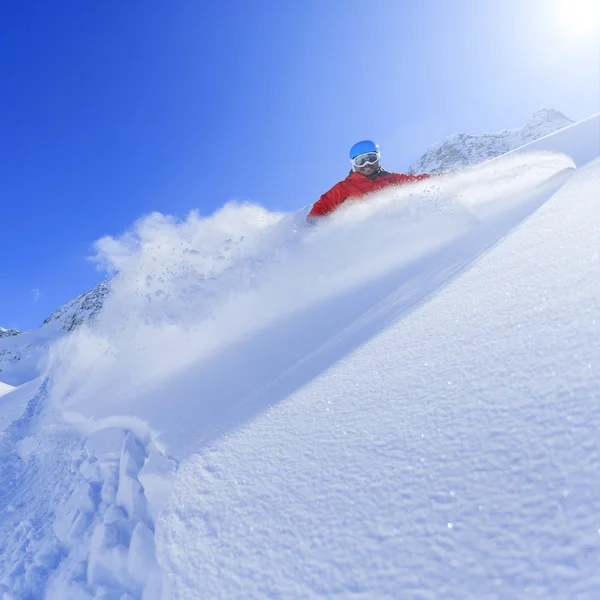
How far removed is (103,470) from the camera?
5.98 ft

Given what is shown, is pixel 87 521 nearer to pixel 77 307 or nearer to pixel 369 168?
pixel 369 168

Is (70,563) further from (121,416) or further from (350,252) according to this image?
(350,252)

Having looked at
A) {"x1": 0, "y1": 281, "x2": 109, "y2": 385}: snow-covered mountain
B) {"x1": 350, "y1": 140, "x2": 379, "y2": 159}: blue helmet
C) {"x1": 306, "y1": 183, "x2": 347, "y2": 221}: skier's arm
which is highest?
{"x1": 0, "y1": 281, "x2": 109, "y2": 385}: snow-covered mountain

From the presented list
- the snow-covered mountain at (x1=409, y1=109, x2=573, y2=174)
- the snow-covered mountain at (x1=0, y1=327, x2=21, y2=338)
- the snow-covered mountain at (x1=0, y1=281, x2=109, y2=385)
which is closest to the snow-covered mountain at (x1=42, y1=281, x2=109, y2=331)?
the snow-covered mountain at (x1=0, y1=281, x2=109, y2=385)

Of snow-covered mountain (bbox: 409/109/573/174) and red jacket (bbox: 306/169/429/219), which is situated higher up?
snow-covered mountain (bbox: 409/109/573/174)

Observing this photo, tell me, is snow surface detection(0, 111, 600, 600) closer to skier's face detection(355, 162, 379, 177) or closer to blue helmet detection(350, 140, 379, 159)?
skier's face detection(355, 162, 379, 177)

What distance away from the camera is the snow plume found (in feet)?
9.93

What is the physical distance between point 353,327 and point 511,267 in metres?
0.85

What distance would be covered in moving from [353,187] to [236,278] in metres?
2.74

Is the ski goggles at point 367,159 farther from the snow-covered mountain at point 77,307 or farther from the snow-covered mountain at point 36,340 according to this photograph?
the snow-covered mountain at point 77,307

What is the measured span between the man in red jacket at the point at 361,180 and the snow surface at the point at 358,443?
2175 mm

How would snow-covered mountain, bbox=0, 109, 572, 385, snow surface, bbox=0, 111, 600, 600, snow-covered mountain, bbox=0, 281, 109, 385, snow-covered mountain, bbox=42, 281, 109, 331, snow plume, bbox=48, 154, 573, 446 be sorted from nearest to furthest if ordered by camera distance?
snow surface, bbox=0, 111, 600, 600 < snow plume, bbox=48, 154, 573, 446 < snow-covered mountain, bbox=0, 281, 109, 385 < snow-covered mountain, bbox=42, 281, 109, 331 < snow-covered mountain, bbox=0, 109, 572, 385

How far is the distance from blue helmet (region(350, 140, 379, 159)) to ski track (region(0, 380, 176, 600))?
504cm

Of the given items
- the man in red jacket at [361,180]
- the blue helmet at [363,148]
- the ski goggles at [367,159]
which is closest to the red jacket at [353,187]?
the man in red jacket at [361,180]
